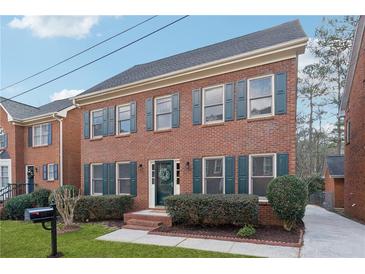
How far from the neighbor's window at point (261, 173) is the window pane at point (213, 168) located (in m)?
1.12

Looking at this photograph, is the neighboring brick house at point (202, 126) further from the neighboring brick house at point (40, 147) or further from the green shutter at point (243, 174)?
the neighboring brick house at point (40, 147)

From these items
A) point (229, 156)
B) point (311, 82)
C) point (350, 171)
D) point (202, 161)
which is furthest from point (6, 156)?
point (311, 82)

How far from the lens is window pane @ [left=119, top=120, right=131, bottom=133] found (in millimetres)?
10908

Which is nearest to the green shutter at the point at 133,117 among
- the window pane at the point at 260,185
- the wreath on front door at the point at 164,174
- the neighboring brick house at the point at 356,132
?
the wreath on front door at the point at 164,174

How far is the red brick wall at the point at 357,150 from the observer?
9812mm

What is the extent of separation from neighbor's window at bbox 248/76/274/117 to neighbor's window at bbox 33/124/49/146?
38.1 feet

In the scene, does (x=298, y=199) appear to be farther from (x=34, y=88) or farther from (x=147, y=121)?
(x=34, y=88)

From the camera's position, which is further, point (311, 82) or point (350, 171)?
point (311, 82)

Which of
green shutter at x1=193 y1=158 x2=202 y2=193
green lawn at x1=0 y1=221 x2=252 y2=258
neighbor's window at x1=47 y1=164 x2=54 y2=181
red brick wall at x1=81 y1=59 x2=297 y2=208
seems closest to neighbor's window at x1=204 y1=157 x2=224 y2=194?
green shutter at x1=193 y1=158 x2=202 y2=193

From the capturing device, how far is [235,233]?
685 centimetres

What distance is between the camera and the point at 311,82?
68.5 ft

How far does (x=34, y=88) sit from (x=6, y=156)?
21.6ft

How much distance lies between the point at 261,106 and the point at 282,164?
187 cm
